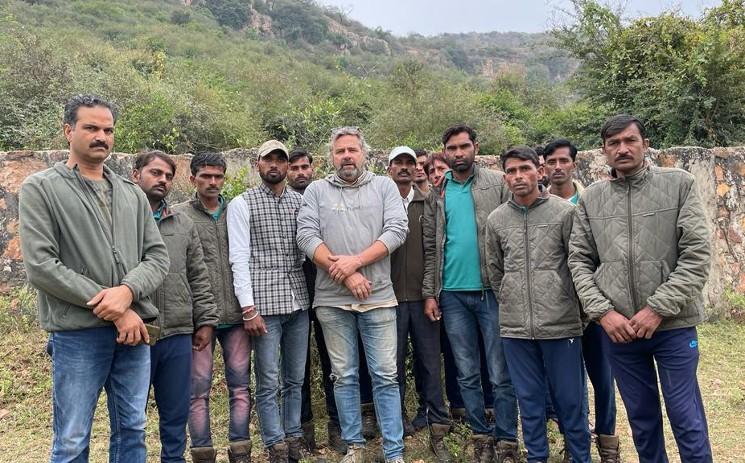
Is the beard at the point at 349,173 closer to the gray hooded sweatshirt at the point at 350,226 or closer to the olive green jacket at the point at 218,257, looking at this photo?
the gray hooded sweatshirt at the point at 350,226

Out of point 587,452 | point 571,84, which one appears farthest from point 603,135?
point 571,84

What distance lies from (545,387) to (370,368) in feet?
3.34

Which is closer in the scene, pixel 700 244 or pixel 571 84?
pixel 700 244

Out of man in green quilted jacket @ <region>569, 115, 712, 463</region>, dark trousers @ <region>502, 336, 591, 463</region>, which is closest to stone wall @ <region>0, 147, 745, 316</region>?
dark trousers @ <region>502, 336, 591, 463</region>

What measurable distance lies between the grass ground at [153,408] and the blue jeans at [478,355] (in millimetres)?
342

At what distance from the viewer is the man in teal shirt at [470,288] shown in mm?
3820

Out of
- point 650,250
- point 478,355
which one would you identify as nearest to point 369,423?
point 478,355

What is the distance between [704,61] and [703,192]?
10.3ft

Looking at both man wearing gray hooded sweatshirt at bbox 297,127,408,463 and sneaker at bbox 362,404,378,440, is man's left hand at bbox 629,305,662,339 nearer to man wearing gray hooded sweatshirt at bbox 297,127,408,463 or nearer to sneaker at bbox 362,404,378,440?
man wearing gray hooded sweatshirt at bbox 297,127,408,463

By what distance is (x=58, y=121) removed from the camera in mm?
9070

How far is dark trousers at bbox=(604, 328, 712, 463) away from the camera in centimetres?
303

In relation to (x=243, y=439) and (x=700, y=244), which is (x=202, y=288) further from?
(x=700, y=244)

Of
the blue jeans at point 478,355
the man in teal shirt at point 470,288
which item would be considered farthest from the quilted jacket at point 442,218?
the blue jeans at point 478,355

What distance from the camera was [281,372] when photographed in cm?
406
